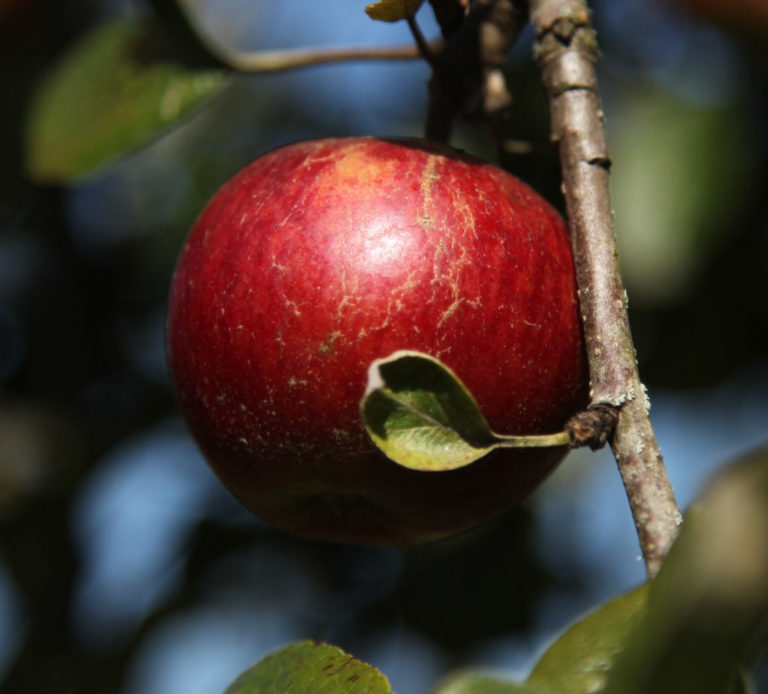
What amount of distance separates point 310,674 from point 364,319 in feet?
1.08

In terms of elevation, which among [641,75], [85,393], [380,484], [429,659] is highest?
[380,484]

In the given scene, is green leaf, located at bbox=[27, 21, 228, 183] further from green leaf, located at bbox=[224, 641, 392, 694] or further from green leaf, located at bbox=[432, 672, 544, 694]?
green leaf, located at bbox=[432, 672, 544, 694]

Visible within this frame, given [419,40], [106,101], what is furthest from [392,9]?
[106,101]

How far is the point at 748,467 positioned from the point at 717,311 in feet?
4.05

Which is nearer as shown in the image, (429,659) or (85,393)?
(429,659)

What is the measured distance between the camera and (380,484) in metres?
0.96

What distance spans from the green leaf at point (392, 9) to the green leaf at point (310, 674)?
634mm

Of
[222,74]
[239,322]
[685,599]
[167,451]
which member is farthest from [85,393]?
[685,599]

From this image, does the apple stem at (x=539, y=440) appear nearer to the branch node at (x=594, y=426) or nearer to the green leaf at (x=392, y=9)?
the branch node at (x=594, y=426)

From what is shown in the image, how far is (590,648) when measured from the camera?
0.72 metres

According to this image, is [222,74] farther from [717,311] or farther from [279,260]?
[717,311]

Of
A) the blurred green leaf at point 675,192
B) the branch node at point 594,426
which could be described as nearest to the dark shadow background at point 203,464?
the blurred green leaf at point 675,192

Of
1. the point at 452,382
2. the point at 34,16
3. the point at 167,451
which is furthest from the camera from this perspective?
the point at 34,16

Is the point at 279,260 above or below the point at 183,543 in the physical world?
above
